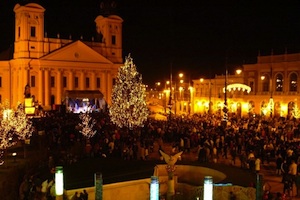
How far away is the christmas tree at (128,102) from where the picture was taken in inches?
1330

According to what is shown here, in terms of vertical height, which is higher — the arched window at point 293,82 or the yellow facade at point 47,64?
the yellow facade at point 47,64

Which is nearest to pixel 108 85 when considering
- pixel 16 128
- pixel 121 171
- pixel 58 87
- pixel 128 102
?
pixel 58 87

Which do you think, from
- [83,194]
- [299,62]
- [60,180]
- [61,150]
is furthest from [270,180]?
[299,62]

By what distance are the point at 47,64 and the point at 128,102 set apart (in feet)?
91.6

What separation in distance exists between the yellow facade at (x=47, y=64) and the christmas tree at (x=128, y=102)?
2384 cm

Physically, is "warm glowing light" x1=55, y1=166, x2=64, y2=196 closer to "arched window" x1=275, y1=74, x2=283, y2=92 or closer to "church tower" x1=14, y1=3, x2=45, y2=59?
"arched window" x1=275, y1=74, x2=283, y2=92

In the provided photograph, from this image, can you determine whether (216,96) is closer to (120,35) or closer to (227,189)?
(120,35)

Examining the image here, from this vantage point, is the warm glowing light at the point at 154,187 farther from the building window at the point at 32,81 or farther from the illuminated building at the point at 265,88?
the building window at the point at 32,81

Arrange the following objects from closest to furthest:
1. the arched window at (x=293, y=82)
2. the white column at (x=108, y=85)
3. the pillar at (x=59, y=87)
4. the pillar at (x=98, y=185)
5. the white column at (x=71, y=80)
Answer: the pillar at (x=98, y=185) < the arched window at (x=293, y=82) < the pillar at (x=59, y=87) < the white column at (x=71, y=80) < the white column at (x=108, y=85)

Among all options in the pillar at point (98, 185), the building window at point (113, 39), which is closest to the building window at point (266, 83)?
the building window at point (113, 39)

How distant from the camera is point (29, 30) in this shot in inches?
2298

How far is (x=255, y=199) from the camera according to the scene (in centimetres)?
1323

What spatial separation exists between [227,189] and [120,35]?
2201 inches

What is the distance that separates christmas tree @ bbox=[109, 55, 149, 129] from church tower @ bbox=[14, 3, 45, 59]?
2508 centimetres
